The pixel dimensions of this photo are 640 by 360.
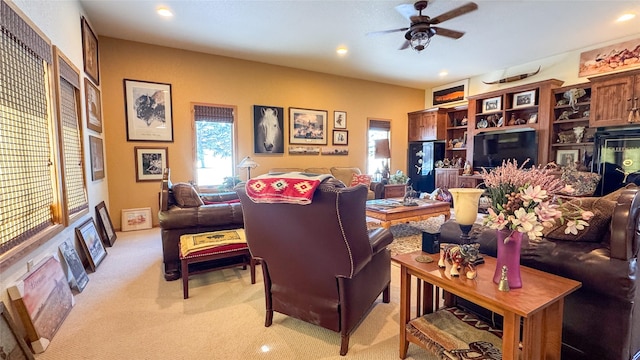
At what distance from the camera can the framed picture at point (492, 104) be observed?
19.8 feet

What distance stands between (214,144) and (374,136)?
3854 mm

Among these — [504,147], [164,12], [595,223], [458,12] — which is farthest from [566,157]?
[164,12]

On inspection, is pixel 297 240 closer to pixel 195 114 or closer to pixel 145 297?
pixel 145 297

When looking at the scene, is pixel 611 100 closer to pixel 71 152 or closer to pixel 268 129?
pixel 268 129

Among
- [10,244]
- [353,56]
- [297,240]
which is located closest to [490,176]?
[297,240]

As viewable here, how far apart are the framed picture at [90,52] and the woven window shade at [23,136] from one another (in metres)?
1.53

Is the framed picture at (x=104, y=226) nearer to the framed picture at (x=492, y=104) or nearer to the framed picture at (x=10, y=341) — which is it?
the framed picture at (x=10, y=341)

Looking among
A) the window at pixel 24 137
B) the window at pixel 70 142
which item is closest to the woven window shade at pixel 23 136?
the window at pixel 24 137

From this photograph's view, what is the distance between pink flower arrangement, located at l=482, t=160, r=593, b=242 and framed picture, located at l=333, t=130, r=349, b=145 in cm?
539

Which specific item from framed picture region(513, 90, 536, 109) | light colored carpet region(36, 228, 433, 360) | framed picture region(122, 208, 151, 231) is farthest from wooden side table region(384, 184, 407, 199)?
framed picture region(122, 208, 151, 231)

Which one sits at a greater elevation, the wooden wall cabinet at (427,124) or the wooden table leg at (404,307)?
the wooden wall cabinet at (427,124)

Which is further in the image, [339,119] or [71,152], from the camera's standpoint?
[339,119]

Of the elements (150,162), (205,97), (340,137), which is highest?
(205,97)

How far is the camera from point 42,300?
77.7 inches
